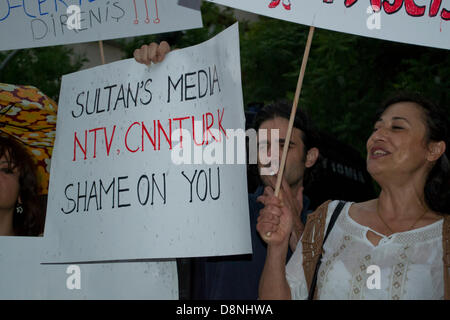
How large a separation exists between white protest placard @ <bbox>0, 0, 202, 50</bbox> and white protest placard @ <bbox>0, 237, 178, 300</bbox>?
918mm

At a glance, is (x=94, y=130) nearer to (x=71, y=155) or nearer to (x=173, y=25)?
(x=71, y=155)

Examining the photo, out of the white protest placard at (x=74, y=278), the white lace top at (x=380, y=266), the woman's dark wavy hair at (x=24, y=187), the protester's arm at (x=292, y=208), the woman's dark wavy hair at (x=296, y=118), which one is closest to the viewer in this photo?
the white lace top at (x=380, y=266)

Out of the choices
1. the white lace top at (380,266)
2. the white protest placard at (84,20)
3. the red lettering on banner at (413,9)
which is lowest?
the white lace top at (380,266)

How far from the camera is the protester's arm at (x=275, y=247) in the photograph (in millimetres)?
2025

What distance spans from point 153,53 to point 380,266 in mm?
1141

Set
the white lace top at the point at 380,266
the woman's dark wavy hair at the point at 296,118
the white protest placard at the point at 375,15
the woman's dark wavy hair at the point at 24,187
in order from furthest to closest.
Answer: the woman's dark wavy hair at the point at 24,187, the woman's dark wavy hair at the point at 296,118, the white protest placard at the point at 375,15, the white lace top at the point at 380,266

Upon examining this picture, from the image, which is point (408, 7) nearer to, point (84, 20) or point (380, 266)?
point (380, 266)

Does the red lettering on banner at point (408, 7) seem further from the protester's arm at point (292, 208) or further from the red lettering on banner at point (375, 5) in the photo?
the protester's arm at point (292, 208)

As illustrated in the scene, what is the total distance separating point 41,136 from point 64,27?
52cm

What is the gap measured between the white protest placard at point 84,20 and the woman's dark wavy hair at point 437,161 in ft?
3.37

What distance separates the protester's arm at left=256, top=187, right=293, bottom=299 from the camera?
2.03 meters

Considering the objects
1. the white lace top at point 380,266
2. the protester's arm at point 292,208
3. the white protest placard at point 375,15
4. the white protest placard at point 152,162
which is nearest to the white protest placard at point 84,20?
the white protest placard at point 152,162

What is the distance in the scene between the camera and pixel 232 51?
6.91 ft

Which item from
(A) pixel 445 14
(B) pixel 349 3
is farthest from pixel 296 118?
(A) pixel 445 14
